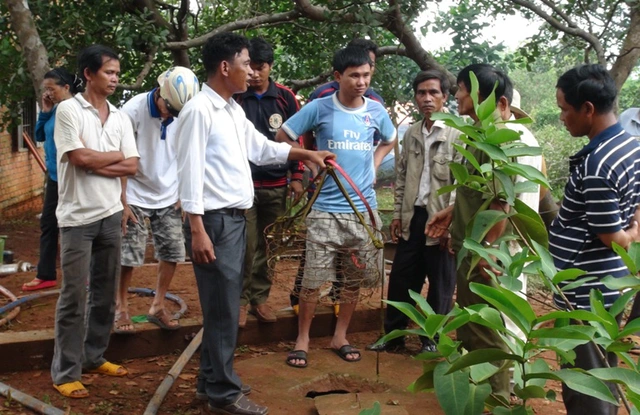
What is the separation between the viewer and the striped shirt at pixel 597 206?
3.27m

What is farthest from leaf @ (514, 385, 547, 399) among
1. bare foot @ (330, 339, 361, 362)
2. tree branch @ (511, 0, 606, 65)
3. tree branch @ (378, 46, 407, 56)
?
tree branch @ (378, 46, 407, 56)

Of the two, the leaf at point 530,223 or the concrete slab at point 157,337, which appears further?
the concrete slab at point 157,337

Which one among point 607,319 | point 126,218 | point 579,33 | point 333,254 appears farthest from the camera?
point 579,33

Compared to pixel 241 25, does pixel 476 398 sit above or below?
below

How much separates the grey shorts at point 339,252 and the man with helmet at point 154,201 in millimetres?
1024

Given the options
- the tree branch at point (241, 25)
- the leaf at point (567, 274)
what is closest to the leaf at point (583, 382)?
the leaf at point (567, 274)

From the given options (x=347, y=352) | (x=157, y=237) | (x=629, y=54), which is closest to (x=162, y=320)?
(x=157, y=237)

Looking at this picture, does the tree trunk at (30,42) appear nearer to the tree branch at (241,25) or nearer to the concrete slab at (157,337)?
the tree branch at (241,25)

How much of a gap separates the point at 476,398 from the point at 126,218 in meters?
3.71

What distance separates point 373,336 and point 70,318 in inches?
103

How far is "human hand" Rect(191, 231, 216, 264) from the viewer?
396 centimetres

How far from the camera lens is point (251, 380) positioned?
16.2 feet

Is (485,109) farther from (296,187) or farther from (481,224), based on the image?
(296,187)

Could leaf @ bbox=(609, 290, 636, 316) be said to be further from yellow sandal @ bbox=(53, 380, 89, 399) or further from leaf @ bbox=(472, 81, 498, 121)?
yellow sandal @ bbox=(53, 380, 89, 399)
